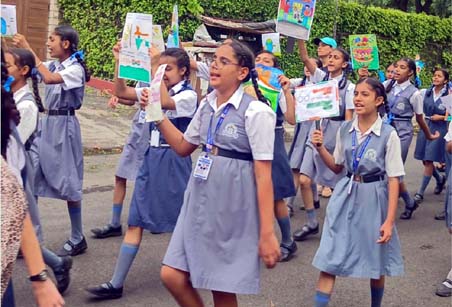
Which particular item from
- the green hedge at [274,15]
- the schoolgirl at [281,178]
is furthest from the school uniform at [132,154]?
the green hedge at [274,15]

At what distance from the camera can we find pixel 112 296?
489 cm

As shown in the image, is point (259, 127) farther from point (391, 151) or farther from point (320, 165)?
point (320, 165)

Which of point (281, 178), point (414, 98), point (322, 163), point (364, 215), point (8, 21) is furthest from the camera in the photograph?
point (414, 98)

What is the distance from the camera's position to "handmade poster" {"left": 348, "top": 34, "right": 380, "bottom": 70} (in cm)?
791

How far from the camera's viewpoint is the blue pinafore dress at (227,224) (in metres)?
3.64

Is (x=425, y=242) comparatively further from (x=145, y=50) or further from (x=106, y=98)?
(x=106, y=98)

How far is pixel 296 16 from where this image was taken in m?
5.67

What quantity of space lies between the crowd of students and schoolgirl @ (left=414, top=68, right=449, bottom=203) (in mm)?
2150

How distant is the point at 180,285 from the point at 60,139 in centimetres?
234

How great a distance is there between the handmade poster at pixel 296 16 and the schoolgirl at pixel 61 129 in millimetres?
1685

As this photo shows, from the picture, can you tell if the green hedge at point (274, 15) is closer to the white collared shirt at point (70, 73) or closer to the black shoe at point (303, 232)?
the black shoe at point (303, 232)

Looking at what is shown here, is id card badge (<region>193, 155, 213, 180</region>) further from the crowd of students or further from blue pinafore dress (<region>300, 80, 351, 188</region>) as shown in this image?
blue pinafore dress (<region>300, 80, 351, 188</region>)

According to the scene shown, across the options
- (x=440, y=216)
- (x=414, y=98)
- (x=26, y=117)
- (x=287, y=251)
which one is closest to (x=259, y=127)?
(x=26, y=117)

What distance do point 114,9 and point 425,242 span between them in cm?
970
